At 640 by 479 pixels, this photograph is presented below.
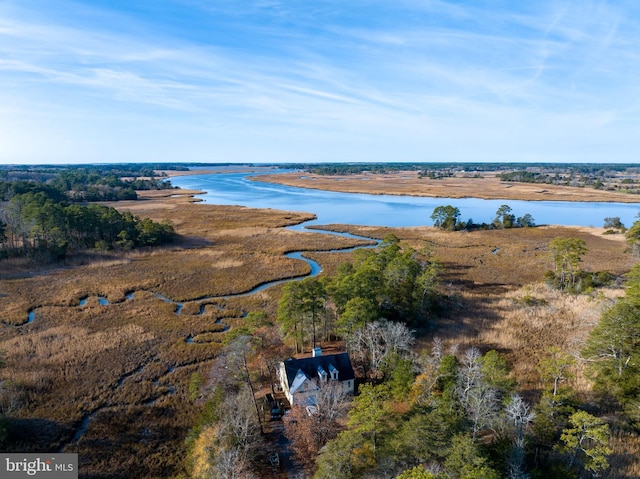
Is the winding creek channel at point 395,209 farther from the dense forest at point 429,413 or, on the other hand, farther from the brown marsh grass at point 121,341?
the dense forest at point 429,413

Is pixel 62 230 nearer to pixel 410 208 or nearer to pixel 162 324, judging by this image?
pixel 162 324

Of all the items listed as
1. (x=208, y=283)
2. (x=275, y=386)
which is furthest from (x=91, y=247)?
(x=275, y=386)

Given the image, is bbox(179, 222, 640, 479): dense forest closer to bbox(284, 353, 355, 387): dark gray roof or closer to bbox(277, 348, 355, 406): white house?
bbox(277, 348, 355, 406): white house

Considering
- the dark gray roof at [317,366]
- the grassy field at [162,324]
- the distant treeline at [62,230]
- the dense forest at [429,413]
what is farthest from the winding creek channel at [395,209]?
the distant treeline at [62,230]

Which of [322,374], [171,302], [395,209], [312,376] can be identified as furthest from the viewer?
[395,209]

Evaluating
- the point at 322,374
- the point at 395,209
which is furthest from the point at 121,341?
the point at 395,209

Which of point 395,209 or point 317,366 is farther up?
point 395,209

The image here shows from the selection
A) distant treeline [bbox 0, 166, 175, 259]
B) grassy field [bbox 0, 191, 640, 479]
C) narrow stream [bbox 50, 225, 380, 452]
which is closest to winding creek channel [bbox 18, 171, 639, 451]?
narrow stream [bbox 50, 225, 380, 452]
